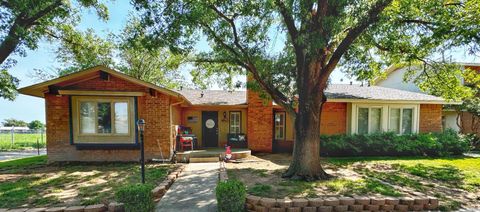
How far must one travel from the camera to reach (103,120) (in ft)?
29.9

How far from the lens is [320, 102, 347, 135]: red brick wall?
39.9 feet

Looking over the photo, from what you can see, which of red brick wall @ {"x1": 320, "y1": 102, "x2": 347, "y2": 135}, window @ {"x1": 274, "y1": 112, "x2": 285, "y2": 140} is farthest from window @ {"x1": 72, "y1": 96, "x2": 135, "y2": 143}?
red brick wall @ {"x1": 320, "y1": 102, "x2": 347, "y2": 135}

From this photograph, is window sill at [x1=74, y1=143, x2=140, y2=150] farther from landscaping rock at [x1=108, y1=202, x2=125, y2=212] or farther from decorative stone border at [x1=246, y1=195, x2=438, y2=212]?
decorative stone border at [x1=246, y1=195, x2=438, y2=212]

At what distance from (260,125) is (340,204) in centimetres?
730

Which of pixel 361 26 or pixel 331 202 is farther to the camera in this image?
pixel 361 26

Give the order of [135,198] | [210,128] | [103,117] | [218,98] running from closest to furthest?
[135,198], [103,117], [210,128], [218,98]

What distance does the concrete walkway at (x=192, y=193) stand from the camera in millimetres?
4863

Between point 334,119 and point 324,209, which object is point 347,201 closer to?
point 324,209

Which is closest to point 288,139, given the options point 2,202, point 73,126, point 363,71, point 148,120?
point 363,71

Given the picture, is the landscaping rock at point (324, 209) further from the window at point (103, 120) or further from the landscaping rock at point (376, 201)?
the window at point (103, 120)

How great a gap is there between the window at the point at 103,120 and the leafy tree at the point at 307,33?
3.60 meters

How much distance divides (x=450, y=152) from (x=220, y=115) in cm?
1177

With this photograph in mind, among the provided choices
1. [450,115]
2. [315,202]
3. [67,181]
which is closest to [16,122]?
[67,181]

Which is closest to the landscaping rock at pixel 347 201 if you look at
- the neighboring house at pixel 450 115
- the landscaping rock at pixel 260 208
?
the landscaping rock at pixel 260 208
